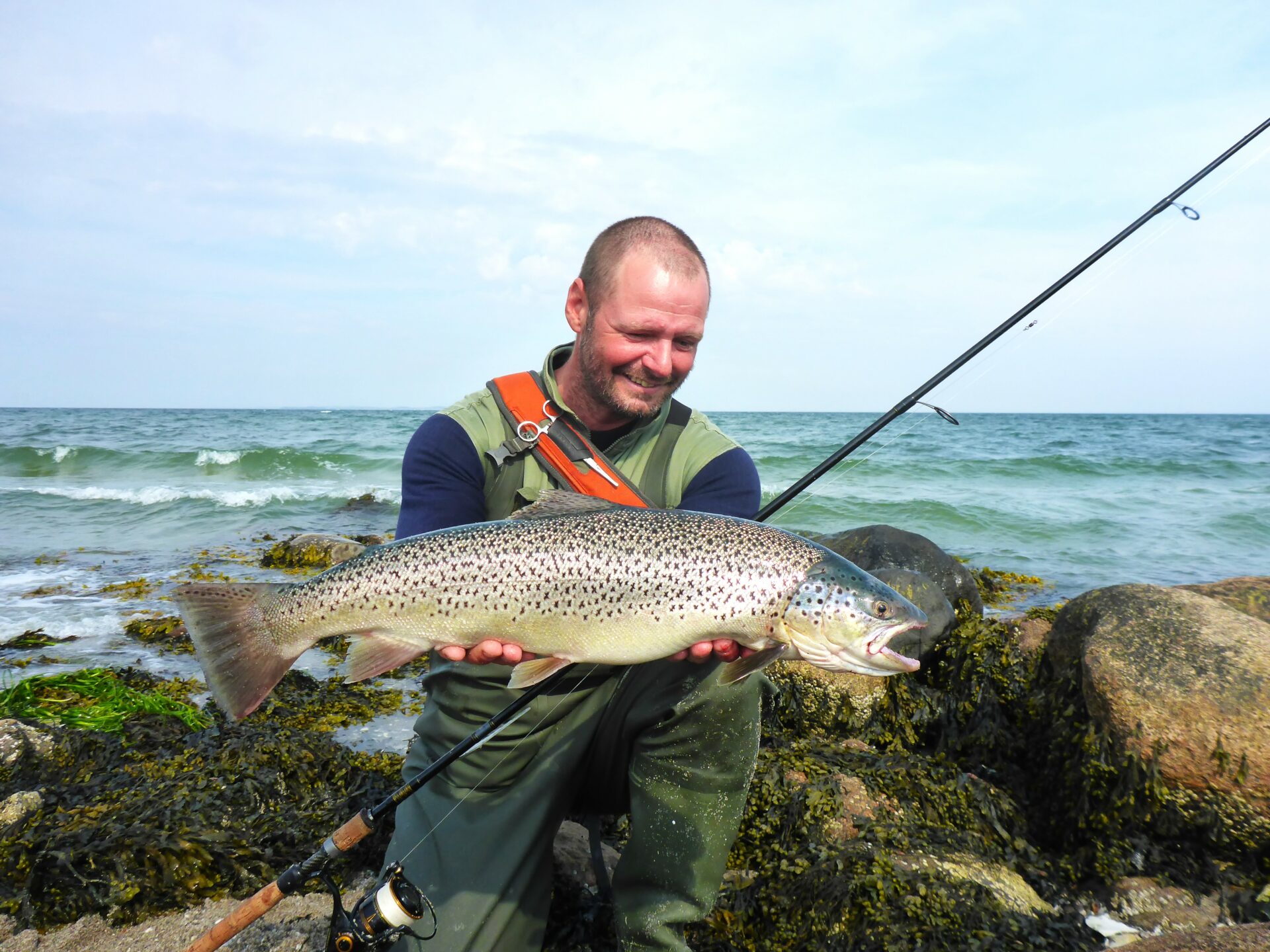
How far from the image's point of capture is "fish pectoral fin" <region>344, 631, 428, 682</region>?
3213 millimetres

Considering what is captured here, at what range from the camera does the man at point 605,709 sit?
129 inches

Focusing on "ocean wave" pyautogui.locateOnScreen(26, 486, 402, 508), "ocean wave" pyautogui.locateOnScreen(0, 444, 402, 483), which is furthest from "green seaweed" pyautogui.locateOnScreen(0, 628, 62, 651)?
"ocean wave" pyautogui.locateOnScreen(0, 444, 402, 483)

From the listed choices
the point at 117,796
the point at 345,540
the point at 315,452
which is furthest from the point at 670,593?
the point at 315,452

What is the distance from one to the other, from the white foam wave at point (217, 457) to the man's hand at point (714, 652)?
88.3 feet

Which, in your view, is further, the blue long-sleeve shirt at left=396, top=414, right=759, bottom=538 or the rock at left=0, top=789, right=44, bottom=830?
the rock at left=0, top=789, right=44, bottom=830

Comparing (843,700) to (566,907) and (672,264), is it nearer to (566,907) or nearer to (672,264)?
(566,907)

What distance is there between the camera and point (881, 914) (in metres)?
3.31

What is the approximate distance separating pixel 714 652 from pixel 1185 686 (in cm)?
265

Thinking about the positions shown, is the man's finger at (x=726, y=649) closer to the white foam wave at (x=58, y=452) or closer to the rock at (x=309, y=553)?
the rock at (x=309, y=553)

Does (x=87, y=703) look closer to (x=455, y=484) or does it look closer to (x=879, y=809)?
(x=455, y=484)

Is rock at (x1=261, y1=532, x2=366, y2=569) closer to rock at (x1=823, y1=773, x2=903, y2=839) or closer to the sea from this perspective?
the sea

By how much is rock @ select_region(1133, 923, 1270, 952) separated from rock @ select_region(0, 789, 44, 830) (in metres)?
4.79

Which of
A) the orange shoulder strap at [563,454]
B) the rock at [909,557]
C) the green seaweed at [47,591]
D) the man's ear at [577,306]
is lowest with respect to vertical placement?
the green seaweed at [47,591]

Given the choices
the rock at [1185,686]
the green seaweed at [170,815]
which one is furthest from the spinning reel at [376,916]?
the rock at [1185,686]
